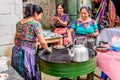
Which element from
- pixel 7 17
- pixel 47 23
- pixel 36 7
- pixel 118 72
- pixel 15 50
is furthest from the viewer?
pixel 47 23

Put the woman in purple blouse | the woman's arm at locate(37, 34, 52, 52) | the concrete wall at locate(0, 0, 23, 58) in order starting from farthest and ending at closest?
the woman in purple blouse < the concrete wall at locate(0, 0, 23, 58) < the woman's arm at locate(37, 34, 52, 52)

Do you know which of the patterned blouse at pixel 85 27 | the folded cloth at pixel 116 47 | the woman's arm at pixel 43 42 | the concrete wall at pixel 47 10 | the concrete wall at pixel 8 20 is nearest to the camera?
the woman's arm at pixel 43 42

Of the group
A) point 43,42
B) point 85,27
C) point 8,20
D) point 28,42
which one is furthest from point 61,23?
point 43,42

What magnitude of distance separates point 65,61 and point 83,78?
61.8 inches

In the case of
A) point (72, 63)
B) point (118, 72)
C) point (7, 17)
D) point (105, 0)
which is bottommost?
point (118, 72)

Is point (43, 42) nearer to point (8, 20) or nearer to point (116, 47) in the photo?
point (116, 47)

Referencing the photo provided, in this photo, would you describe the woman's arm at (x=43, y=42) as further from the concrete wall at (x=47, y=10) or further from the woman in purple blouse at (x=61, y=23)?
the concrete wall at (x=47, y=10)

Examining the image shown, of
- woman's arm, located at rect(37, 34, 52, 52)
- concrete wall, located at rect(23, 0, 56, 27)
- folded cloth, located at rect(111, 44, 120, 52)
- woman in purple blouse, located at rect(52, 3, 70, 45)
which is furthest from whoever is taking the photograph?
concrete wall, located at rect(23, 0, 56, 27)

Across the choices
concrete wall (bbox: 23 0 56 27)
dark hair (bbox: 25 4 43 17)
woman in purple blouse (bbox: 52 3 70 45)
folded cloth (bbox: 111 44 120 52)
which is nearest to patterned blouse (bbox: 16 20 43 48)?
dark hair (bbox: 25 4 43 17)

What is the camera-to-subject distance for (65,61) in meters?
2.16

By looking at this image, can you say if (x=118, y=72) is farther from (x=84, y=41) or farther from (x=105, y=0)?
(x=105, y=0)

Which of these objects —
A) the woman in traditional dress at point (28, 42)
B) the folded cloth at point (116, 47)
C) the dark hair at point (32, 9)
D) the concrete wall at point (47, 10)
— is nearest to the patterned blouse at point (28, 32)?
the woman in traditional dress at point (28, 42)

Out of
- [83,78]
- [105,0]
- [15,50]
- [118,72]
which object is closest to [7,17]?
[15,50]

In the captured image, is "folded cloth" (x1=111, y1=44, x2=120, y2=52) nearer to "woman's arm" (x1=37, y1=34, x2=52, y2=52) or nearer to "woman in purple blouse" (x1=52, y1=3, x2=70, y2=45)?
"woman's arm" (x1=37, y1=34, x2=52, y2=52)
